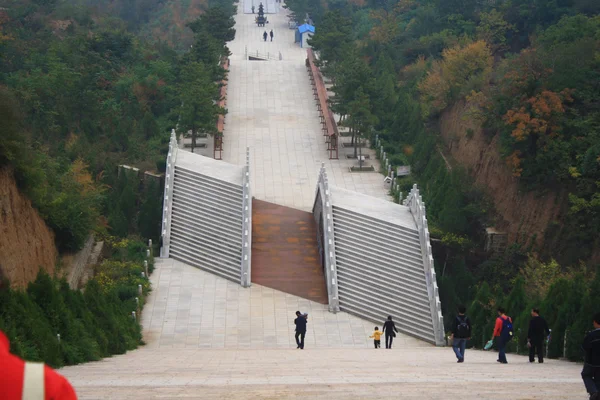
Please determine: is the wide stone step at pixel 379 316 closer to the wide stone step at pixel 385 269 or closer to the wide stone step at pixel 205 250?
the wide stone step at pixel 385 269

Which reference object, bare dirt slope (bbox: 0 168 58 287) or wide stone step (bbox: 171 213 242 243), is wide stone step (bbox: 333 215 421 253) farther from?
bare dirt slope (bbox: 0 168 58 287)

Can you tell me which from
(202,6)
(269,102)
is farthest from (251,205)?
(202,6)

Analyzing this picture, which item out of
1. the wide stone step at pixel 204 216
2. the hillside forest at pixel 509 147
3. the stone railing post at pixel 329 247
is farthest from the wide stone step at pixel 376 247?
the wide stone step at pixel 204 216

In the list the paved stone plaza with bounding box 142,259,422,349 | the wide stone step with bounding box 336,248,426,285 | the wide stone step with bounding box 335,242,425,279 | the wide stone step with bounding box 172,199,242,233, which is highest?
the wide stone step with bounding box 172,199,242,233

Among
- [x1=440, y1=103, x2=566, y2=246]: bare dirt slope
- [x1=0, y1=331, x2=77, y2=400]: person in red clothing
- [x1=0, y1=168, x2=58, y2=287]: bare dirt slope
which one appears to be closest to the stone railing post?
[x1=440, y1=103, x2=566, y2=246]: bare dirt slope

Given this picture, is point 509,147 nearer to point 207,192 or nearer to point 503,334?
point 207,192

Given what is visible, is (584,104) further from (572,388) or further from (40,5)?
(40,5)

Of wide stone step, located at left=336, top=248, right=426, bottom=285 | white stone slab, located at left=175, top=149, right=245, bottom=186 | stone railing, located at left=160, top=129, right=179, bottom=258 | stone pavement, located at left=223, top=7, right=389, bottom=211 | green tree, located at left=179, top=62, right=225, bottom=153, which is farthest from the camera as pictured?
green tree, located at left=179, top=62, right=225, bottom=153
